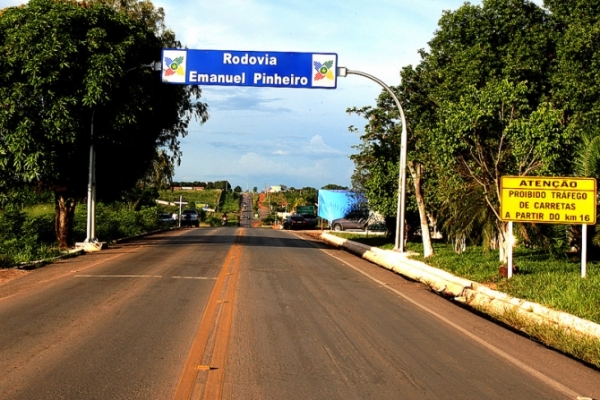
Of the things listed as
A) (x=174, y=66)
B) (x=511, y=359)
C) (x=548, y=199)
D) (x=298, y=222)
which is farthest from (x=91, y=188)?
(x=298, y=222)

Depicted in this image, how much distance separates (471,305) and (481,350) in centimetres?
490

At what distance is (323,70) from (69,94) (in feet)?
28.6

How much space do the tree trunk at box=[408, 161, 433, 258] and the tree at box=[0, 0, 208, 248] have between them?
9.91 m

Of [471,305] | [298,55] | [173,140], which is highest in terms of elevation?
[298,55]

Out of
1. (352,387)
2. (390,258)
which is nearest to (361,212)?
(390,258)

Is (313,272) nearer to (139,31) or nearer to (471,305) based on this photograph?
(471,305)

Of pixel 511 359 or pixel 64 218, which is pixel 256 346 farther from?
pixel 64 218

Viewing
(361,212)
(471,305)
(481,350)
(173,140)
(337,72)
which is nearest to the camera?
(481,350)

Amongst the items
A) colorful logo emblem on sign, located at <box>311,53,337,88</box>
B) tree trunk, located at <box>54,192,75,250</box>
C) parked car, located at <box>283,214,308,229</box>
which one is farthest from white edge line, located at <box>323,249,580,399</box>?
parked car, located at <box>283,214,308,229</box>

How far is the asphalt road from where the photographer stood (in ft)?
20.7

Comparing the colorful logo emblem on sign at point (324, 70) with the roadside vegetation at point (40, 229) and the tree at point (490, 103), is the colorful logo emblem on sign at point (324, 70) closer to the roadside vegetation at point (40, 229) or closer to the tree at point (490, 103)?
the tree at point (490, 103)

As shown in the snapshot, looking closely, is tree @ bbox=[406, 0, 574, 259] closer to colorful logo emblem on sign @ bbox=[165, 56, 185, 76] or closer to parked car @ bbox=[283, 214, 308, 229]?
colorful logo emblem on sign @ bbox=[165, 56, 185, 76]

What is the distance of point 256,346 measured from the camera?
797 centimetres

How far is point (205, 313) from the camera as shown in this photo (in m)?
10.2
